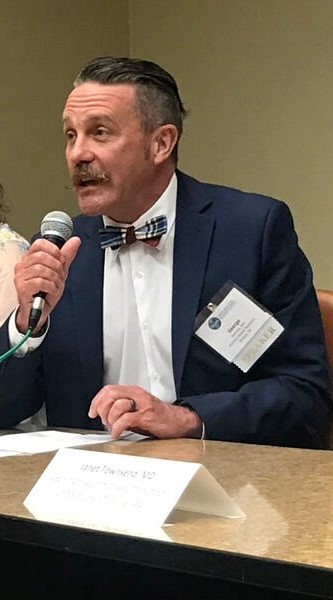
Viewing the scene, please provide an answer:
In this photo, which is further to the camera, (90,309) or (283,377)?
(90,309)

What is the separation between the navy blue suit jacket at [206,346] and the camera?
1.62 m

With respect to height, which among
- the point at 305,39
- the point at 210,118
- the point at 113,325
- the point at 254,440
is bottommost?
the point at 254,440

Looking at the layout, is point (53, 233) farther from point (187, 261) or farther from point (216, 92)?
point (216, 92)

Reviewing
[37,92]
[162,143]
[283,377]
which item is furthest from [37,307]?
[37,92]

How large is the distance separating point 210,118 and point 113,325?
5.39 feet

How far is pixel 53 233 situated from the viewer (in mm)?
1427

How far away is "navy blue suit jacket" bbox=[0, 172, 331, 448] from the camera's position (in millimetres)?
1625

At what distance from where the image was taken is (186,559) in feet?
2.76

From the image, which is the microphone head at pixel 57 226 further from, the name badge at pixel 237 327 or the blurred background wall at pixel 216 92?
the blurred background wall at pixel 216 92

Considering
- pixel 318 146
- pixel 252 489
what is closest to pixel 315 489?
pixel 252 489

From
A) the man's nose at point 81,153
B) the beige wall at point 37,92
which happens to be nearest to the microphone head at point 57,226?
the man's nose at point 81,153

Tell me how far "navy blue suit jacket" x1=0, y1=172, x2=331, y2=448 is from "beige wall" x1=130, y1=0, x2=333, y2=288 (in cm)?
124

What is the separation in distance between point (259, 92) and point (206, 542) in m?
2.42

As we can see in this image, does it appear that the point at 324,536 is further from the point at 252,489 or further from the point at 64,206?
the point at 64,206
